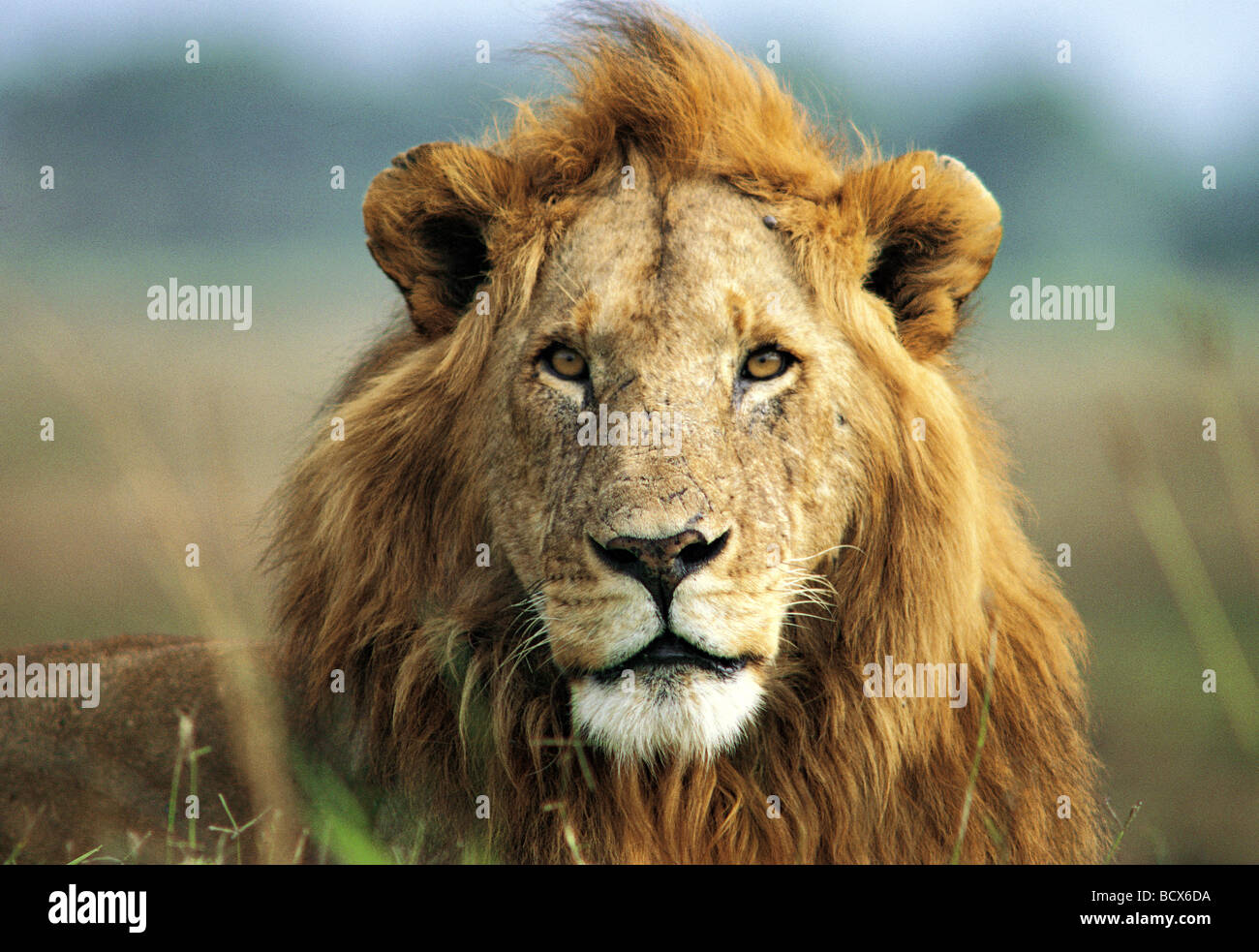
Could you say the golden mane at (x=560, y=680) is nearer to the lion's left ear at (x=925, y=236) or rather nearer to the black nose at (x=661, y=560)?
the lion's left ear at (x=925, y=236)

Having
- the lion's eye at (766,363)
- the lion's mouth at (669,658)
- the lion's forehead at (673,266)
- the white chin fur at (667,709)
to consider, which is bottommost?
the white chin fur at (667,709)

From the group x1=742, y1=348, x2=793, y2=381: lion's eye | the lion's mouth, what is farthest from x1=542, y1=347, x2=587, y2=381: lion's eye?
the lion's mouth

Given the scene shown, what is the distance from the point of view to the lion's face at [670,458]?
302 centimetres

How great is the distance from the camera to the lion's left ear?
3666mm

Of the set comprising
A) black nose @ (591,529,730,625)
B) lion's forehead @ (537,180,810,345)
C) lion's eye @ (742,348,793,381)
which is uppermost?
lion's forehead @ (537,180,810,345)

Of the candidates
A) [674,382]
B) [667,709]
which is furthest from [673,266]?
[667,709]

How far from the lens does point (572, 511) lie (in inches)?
125

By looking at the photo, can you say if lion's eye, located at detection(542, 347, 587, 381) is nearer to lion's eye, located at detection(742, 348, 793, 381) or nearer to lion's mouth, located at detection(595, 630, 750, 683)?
lion's eye, located at detection(742, 348, 793, 381)

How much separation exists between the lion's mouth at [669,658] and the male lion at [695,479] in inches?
4.6

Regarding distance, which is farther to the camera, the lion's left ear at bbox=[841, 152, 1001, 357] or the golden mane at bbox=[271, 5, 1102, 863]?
the lion's left ear at bbox=[841, 152, 1001, 357]

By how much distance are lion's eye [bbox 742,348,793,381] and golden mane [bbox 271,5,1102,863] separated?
0.91 ft

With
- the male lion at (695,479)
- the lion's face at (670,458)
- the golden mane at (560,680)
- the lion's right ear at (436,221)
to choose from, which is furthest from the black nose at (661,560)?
the lion's right ear at (436,221)

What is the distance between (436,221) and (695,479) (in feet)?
4.12

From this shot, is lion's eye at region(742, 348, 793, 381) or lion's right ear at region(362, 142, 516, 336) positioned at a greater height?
lion's right ear at region(362, 142, 516, 336)
